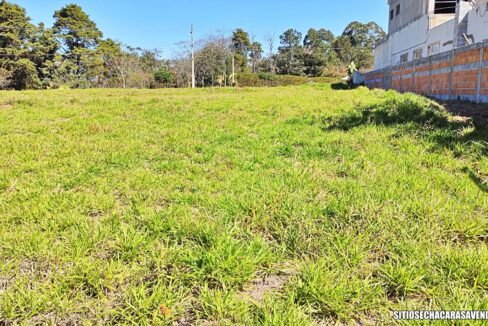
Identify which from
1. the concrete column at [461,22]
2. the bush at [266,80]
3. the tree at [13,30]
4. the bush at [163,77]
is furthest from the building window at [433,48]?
the tree at [13,30]

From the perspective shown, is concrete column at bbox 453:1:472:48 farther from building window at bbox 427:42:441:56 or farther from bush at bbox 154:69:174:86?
bush at bbox 154:69:174:86

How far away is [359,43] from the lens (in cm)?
5097

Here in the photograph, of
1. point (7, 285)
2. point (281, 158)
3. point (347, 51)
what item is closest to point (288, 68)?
point (347, 51)

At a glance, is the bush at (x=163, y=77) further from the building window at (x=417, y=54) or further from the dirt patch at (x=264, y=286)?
the dirt patch at (x=264, y=286)

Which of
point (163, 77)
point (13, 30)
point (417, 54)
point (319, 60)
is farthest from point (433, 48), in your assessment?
point (13, 30)

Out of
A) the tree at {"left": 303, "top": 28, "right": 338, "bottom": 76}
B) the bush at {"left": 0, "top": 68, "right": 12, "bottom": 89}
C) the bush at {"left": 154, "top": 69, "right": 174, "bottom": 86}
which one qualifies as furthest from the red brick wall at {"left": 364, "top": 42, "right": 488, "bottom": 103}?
the tree at {"left": 303, "top": 28, "right": 338, "bottom": 76}

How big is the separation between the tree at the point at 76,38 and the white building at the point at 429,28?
2385 centimetres

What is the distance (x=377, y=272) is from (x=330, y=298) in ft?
1.16

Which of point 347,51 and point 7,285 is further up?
point 347,51

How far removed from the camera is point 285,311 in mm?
1464

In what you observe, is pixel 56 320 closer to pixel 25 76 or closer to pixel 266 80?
pixel 25 76

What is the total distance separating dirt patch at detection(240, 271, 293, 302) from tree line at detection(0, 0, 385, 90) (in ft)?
97.4

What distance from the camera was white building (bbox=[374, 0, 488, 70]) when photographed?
11.3 m

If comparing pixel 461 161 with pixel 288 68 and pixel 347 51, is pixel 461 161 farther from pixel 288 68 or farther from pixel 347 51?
pixel 347 51
